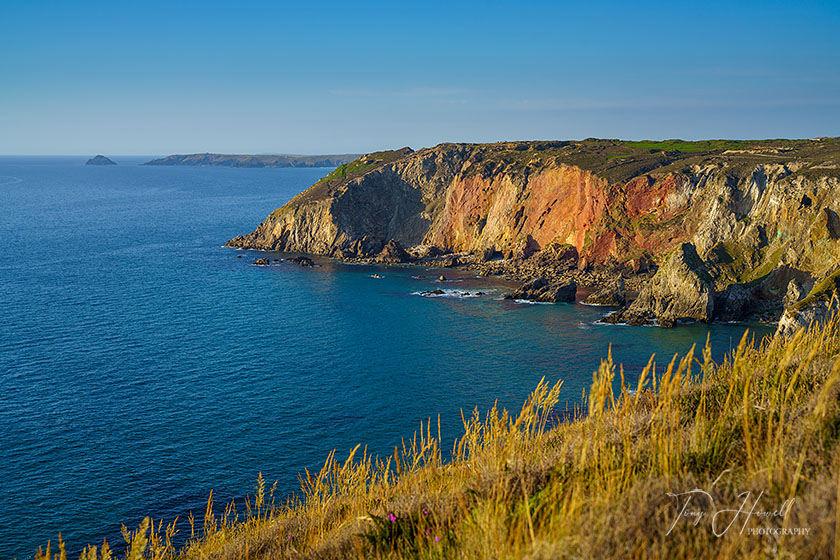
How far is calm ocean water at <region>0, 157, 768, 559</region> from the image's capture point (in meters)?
35.2

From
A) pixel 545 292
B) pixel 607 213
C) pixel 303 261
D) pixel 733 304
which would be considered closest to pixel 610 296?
pixel 545 292

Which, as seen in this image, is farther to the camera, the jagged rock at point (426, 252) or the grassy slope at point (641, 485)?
the jagged rock at point (426, 252)

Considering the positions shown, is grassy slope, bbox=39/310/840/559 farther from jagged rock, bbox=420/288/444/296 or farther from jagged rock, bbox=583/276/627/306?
jagged rock, bbox=420/288/444/296

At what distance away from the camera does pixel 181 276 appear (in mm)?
93000

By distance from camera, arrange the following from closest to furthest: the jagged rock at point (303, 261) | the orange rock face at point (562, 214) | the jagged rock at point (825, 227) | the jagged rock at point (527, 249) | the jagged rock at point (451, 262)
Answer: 1. the jagged rock at point (825, 227)
2. the orange rock face at point (562, 214)
3. the jagged rock at point (527, 249)
4. the jagged rock at point (303, 261)
5. the jagged rock at point (451, 262)

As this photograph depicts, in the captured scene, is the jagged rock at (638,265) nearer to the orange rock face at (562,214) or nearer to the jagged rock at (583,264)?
Answer: the orange rock face at (562,214)

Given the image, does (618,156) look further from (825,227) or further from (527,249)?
(825,227)

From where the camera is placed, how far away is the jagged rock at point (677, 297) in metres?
68.3

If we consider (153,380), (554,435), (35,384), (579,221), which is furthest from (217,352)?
(579,221)

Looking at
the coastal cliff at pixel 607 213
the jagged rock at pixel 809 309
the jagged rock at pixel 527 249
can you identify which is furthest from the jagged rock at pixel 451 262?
the jagged rock at pixel 809 309

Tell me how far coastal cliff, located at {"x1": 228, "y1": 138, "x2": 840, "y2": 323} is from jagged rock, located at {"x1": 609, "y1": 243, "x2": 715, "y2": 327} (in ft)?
0.56

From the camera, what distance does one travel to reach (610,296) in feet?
254

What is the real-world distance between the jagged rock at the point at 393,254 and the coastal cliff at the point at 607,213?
14.6 feet

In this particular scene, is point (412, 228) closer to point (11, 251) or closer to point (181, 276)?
point (181, 276)
